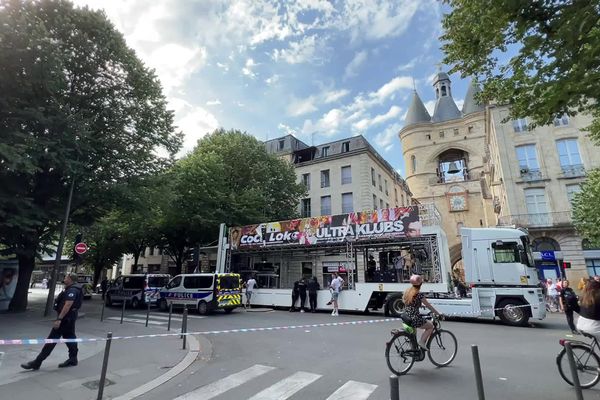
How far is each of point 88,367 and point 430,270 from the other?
12.5m

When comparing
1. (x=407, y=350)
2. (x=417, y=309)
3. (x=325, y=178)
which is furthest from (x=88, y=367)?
(x=325, y=178)

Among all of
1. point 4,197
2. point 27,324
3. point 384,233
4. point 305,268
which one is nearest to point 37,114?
point 4,197

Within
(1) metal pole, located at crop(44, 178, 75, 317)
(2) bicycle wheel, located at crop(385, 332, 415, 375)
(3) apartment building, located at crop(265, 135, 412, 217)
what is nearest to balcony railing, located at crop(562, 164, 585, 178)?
(3) apartment building, located at crop(265, 135, 412, 217)

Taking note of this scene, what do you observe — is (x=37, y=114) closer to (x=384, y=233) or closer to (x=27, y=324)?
(x=27, y=324)

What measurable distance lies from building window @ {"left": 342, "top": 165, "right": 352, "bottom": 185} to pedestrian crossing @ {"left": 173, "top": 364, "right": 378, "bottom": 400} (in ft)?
100.0

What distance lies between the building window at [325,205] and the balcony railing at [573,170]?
19941 mm

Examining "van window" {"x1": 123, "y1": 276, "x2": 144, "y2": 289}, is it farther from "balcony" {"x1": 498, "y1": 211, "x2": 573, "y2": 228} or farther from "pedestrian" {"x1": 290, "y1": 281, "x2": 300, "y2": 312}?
"balcony" {"x1": 498, "y1": 211, "x2": 573, "y2": 228}

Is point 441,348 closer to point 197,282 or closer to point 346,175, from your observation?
point 197,282

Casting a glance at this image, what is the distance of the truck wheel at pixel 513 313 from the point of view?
460 inches

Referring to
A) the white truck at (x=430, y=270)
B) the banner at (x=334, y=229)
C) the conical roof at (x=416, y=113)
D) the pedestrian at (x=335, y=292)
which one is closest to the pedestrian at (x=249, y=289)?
the white truck at (x=430, y=270)

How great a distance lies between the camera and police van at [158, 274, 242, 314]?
52.8ft

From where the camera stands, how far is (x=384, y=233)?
15.1m

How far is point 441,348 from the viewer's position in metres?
6.39

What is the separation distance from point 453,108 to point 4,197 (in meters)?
57.8
